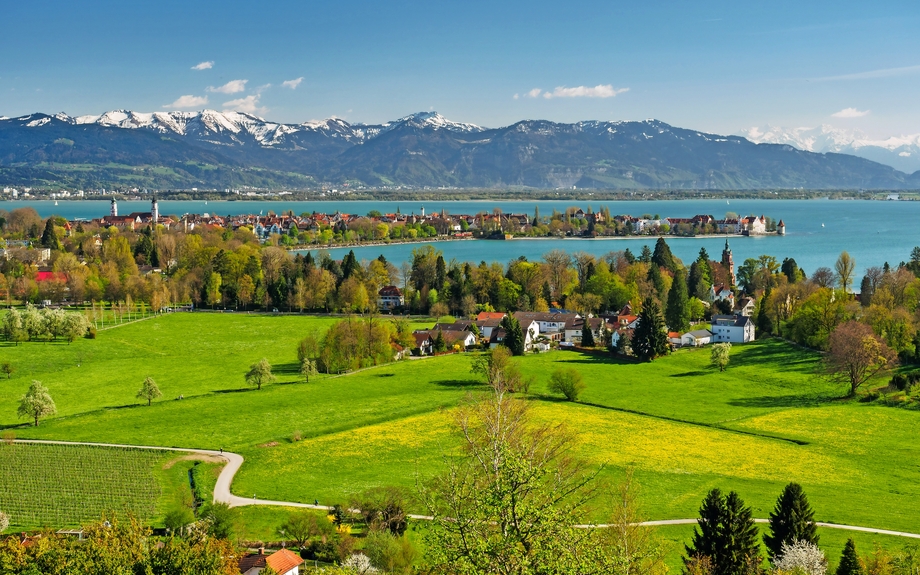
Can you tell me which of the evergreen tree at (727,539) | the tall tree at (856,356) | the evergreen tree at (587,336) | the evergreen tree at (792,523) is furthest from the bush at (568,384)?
the evergreen tree at (727,539)

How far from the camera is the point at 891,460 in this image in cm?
2662

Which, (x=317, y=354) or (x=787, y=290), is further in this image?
(x=787, y=290)

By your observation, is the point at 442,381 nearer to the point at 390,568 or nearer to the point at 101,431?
the point at 101,431

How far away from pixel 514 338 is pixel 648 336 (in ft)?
23.4

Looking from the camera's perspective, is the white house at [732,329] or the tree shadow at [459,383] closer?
the tree shadow at [459,383]

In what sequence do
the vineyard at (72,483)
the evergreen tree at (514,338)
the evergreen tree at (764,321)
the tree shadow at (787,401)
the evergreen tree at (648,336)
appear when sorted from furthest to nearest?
the evergreen tree at (764,321) → the evergreen tree at (514,338) → the evergreen tree at (648,336) → the tree shadow at (787,401) → the vineyard at (72,483)

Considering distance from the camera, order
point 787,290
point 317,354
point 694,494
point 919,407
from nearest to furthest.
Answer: point 694,494
point 919,407
point 317,354
point 787,290

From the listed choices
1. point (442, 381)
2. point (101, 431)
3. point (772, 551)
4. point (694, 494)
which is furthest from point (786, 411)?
point (101, 431)

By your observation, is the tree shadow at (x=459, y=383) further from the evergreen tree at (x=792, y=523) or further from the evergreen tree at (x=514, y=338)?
the evergreen tree at (x=792, y=523)

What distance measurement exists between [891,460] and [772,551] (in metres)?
12.0

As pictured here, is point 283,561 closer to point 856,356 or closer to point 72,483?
point 72,483

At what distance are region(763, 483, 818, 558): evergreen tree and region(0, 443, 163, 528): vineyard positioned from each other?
1483 cm

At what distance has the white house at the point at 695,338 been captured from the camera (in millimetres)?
49156

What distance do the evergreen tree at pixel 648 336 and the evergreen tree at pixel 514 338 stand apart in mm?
6007
